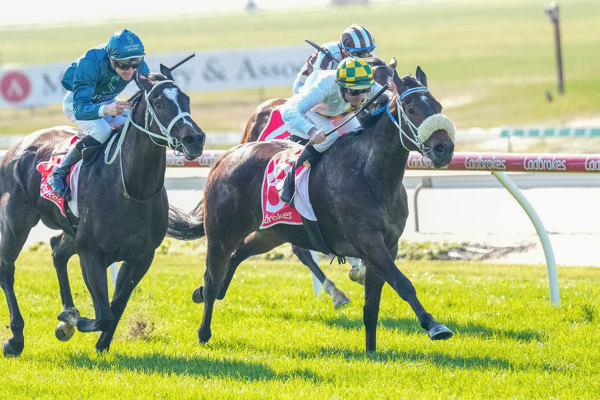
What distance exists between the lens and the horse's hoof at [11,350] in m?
6.89

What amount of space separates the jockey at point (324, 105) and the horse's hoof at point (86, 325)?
4.95 feet

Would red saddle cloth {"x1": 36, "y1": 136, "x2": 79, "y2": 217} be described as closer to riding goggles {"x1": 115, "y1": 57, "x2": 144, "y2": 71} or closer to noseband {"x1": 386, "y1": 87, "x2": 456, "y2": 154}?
riding goggles {"x1": 115, "y1": 57, "x2": 144, "y2": 71}

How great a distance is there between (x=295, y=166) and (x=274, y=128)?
230cm

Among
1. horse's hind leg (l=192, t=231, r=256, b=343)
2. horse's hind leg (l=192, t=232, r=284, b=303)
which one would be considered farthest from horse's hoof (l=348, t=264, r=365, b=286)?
horse's hind leg (l=192, t=231, r=256, b=343)

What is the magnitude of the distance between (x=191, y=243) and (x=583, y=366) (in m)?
7.98

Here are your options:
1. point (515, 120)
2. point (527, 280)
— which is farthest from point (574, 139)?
point (527, 280)

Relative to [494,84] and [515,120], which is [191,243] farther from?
[494,84]

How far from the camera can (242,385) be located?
5.68 m

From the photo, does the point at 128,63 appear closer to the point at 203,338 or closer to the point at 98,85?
the point at 98,85

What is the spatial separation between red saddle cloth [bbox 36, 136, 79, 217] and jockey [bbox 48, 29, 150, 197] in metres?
0.11

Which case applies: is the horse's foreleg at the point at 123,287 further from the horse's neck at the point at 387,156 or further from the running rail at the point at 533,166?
the running rail at the point at 533,166

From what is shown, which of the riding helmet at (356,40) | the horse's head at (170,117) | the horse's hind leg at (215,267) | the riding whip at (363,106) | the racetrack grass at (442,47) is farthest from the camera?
the racetrack grass at (442,47)

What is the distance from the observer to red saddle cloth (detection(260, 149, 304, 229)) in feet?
22.4

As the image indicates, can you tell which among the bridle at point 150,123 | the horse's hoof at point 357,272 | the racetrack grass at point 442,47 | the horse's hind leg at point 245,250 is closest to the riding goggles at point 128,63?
the bridle at point 150,123
